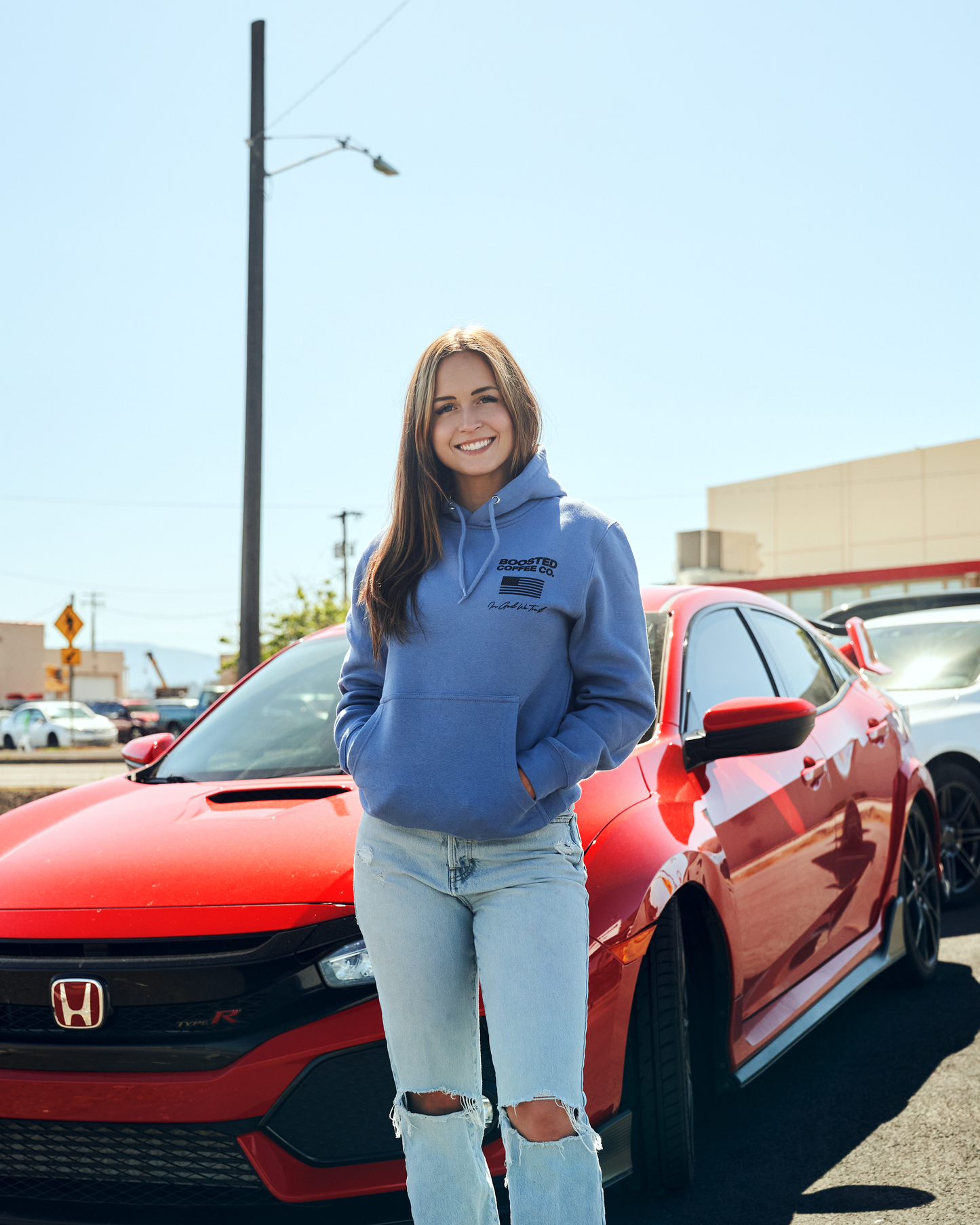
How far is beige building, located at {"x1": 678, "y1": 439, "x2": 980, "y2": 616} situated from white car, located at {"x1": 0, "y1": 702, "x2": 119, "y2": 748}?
17.2 m

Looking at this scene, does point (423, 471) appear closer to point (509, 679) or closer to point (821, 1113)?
point (509, 679)

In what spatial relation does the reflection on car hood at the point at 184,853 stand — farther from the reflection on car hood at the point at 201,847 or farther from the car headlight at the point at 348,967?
the car headlight at the point at 348,967

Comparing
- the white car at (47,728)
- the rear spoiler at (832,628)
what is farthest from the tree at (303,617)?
the rear spoiler at (832,628)

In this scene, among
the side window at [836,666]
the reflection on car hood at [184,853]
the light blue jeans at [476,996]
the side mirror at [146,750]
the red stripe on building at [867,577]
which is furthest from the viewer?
the red stripe on building at [867,577]

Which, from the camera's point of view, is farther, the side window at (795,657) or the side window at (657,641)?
the side window at (795,657)

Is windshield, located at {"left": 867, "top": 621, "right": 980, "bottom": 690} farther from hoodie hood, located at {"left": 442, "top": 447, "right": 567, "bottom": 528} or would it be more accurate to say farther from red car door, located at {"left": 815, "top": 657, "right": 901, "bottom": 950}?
hoodie hood, located at {"left": 442, "top": 447, "right": 567, "bottom": 528}

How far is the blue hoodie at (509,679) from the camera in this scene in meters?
2.00

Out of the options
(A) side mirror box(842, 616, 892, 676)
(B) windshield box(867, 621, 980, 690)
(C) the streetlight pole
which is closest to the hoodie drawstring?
(A) side mirror box(842, 616, 892, 676)

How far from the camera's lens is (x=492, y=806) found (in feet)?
6.45

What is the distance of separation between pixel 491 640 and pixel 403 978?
0.58m

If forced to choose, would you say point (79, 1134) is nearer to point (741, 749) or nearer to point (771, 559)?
point (741, 749)

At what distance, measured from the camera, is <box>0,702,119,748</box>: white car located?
109 ft

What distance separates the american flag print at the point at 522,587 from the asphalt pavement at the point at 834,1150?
1.21 meters

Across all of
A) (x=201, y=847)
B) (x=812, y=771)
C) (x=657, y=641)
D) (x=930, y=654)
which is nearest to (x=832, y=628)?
(x=930, y=654)
